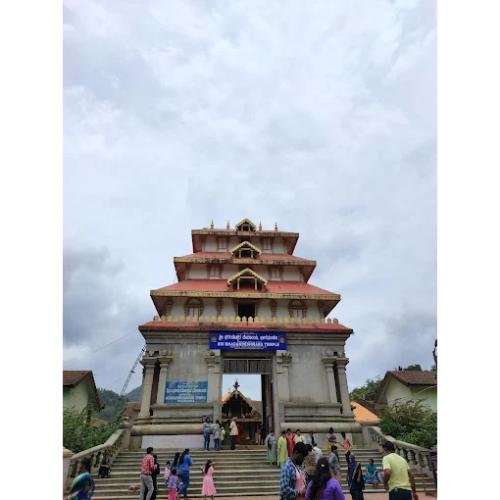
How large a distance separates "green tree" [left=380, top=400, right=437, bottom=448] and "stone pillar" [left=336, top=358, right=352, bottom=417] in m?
2.01

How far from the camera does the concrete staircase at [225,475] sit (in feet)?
41.7

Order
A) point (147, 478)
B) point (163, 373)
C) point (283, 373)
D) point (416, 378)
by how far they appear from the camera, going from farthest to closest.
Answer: point (416, 378)
point (283, 373)
point (163, 373)
point (147, 478)

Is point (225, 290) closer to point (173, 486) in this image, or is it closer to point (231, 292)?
point (231, 292)

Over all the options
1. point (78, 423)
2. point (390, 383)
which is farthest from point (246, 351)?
point (390, 383)

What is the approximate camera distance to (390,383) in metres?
32.0

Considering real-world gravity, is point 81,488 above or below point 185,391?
below

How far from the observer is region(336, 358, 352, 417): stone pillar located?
19.6 metres

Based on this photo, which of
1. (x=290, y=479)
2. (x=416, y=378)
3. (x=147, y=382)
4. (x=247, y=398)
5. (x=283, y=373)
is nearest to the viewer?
(x=290, y=479)

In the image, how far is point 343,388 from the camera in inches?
797

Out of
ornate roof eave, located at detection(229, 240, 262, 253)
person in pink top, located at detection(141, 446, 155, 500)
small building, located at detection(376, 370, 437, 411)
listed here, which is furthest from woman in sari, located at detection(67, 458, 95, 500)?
small building, located at detection(376, 370, 437, 411)

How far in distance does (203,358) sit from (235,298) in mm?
3786

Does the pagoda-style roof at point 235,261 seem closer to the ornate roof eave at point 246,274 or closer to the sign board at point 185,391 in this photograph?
the ornate roof eave at point 246,274

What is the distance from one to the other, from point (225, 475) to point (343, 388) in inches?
331

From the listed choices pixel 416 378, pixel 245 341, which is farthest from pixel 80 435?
pixel 416 378
